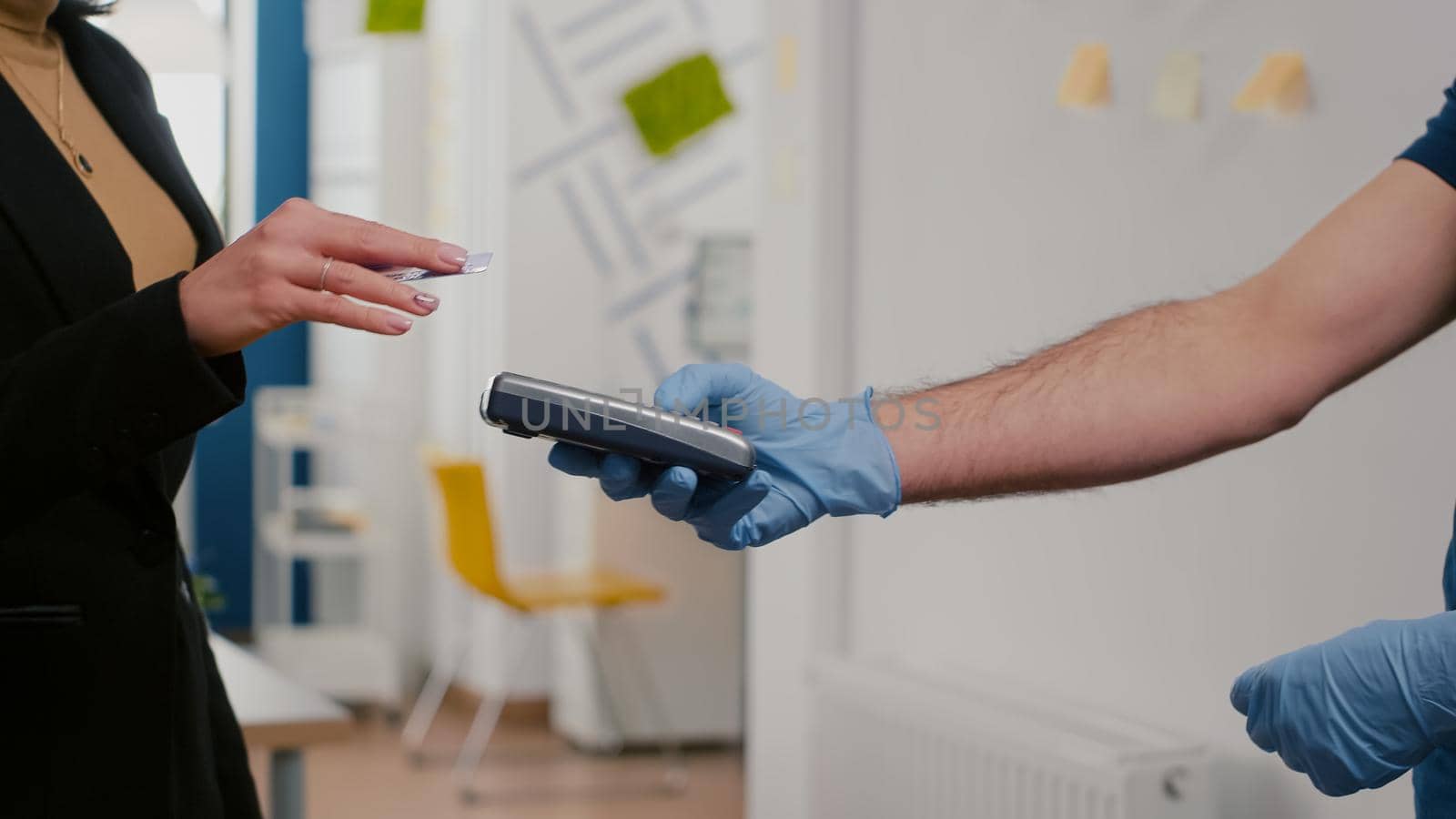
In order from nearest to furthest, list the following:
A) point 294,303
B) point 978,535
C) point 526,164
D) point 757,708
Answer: point 294,303, point 978,535, point 757,708, point 526,164

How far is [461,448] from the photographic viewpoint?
4598 mm

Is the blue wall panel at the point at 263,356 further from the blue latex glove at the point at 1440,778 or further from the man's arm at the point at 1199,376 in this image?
the blue latex glove at the point at 1440,778

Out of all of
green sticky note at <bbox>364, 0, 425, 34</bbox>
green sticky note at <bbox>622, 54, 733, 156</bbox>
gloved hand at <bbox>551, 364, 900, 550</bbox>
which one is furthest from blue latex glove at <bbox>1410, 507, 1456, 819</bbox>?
green sticky note at <bbox>364, 0, 425, 34</bbox>

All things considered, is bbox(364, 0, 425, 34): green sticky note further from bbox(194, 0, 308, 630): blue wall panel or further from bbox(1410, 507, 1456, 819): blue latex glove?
bbox(1410, 507, 1456, 819): blue latex glove

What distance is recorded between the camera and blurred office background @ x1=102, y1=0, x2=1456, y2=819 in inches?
57.2

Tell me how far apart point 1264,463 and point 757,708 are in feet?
4.07

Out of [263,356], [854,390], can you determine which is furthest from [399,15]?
[854,390]

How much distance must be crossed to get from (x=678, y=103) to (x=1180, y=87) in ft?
9.41

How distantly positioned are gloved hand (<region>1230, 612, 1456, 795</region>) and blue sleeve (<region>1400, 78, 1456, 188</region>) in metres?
0.30

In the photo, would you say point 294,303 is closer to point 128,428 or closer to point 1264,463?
point 128,428

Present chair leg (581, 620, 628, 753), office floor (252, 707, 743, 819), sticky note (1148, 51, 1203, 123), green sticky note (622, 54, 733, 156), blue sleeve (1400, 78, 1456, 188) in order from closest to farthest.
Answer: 1. blue sleeve (1400, 78, 1456, 188)
2. sticky note (1148, 51, 1203, 123)
3. office floor (252, 707, 743, 819)
4. chair leg (581, 620, 628, 753)
5. green sticky note (622, 54, 733, 156)

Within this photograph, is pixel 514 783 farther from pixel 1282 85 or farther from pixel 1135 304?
pixel 1282 85

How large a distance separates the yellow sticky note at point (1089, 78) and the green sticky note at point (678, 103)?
265 cm

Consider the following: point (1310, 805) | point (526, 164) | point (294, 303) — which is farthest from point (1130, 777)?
point (526, 164)
